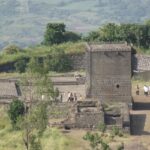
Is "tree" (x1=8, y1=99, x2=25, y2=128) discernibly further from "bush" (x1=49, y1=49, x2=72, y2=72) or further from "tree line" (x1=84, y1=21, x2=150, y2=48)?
"tree line" (x1=84, y1=21, x2=150, y2=48)

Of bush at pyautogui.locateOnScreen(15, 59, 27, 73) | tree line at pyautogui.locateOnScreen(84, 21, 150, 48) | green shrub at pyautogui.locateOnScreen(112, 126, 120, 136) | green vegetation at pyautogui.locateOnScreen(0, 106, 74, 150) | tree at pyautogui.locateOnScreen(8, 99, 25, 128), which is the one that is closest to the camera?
green vegetation at pyautogui.locateOnScreen(0, 106, 74, 150)

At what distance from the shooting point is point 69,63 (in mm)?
58219

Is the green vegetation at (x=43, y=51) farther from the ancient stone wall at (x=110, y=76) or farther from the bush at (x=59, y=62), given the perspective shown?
the ancient stone wall at (x=110, y=76)

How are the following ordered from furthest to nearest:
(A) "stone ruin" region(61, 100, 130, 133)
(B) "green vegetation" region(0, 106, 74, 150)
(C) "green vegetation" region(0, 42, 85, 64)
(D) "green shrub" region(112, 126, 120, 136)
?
(C) "green vegetation" region(0, 42, 85, 64), (A) "stone ruin" region(61, 100, 130, 133), (D) "green shrub" region(112, 126, 120, 136), (B) "green vegetation" region(0, 106, 74, 150)

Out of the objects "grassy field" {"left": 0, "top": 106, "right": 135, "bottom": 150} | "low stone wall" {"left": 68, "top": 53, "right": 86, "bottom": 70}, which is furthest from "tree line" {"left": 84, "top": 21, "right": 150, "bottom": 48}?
"grassy field" {"left": 0, "top": 106, "right": 135, "bottom": 150}

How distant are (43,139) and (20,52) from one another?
23.6 meters

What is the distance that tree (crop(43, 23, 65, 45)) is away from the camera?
62.9m

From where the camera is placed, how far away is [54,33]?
63156 mm

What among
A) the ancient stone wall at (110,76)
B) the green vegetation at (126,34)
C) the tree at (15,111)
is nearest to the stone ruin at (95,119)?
the tree at (15,111)

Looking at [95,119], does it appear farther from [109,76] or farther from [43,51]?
[43,51]

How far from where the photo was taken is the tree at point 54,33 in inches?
2478

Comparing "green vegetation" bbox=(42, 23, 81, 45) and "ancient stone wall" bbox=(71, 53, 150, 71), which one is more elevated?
"green vegetation" bbox=(42, 23, 81, 45)

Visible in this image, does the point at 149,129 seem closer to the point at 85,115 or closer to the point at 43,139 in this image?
the point at 85,115

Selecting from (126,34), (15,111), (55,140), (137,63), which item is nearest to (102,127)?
(55,140)
